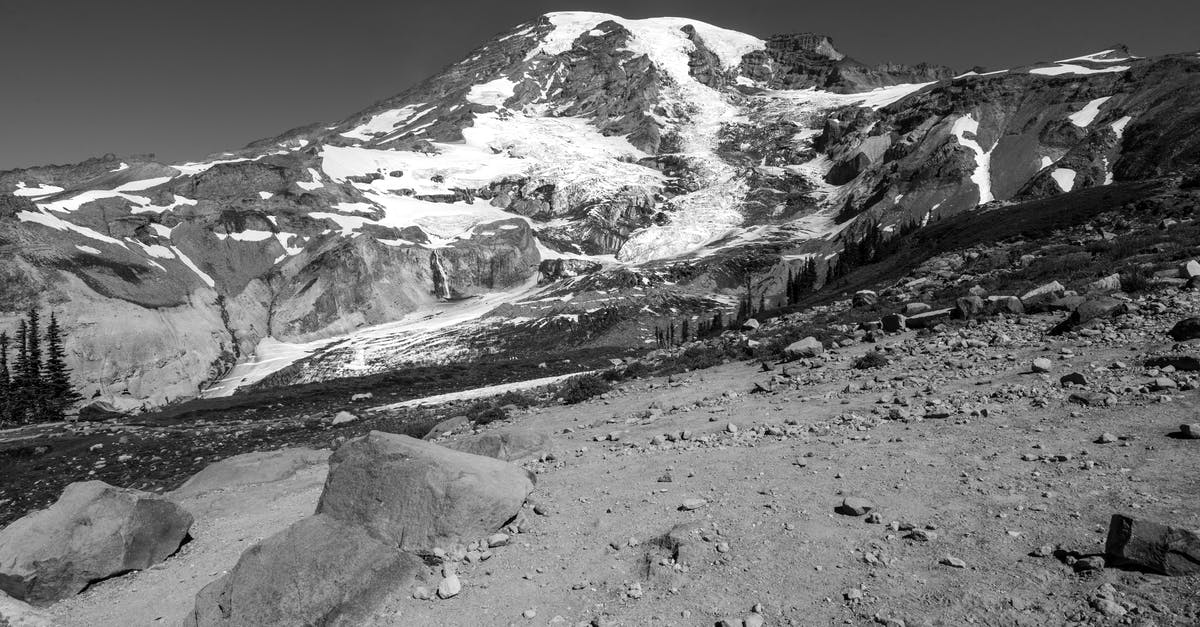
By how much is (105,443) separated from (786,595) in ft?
135

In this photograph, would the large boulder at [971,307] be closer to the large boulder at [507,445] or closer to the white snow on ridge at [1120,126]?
the large boulder at [507,445]

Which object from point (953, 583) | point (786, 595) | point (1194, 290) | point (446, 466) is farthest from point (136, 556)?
point (1194, 290)

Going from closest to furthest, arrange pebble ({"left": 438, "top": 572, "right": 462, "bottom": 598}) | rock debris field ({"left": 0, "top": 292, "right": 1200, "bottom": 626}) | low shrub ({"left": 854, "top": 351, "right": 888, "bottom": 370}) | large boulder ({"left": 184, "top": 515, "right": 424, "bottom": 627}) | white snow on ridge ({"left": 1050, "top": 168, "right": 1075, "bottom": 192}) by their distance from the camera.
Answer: rock debris field ({"left": 0, "top": 292, "right": 1200, "bottom": 626}) → large boulder ({"left": 184, "top": 515, "right": 424, "bottom": 627}) → pebble ({"left": 438, "top": 572, "right": 462, "bottom": 598}) → low shrub ({"left": 854, "top": 351, "right": 888, "bottom": 370}) → white snow on ridge ({"left": 1050, "top": 168, "right": 1075, "bottom": 192})

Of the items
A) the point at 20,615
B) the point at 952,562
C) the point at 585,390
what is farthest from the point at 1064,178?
the point at 20,615

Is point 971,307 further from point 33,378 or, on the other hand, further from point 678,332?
point 678,332

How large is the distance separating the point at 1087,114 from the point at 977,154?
26382mm

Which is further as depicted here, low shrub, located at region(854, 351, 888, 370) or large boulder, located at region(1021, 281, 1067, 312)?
large boulder, located at region(1021, 281, 1067, 312)

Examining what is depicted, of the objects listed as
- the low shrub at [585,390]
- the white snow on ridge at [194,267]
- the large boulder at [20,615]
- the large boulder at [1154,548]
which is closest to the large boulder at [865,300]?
the low shrub at [585,390]

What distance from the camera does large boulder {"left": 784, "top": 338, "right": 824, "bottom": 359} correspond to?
18672 millimetres

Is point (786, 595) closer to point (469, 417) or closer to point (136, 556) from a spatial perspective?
point (136, 556)

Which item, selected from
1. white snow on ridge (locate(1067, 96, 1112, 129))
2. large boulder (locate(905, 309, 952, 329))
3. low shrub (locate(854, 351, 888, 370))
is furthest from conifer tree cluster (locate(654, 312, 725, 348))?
white snow on ridge (locate(1067, 96, 1112, 129))

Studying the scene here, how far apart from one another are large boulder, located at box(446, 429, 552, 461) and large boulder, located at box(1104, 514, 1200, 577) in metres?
10.2

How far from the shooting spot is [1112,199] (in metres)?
→ 43.6

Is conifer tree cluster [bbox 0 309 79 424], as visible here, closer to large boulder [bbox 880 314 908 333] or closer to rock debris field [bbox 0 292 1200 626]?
rock debris field [bbox 0 292 1200 626]
